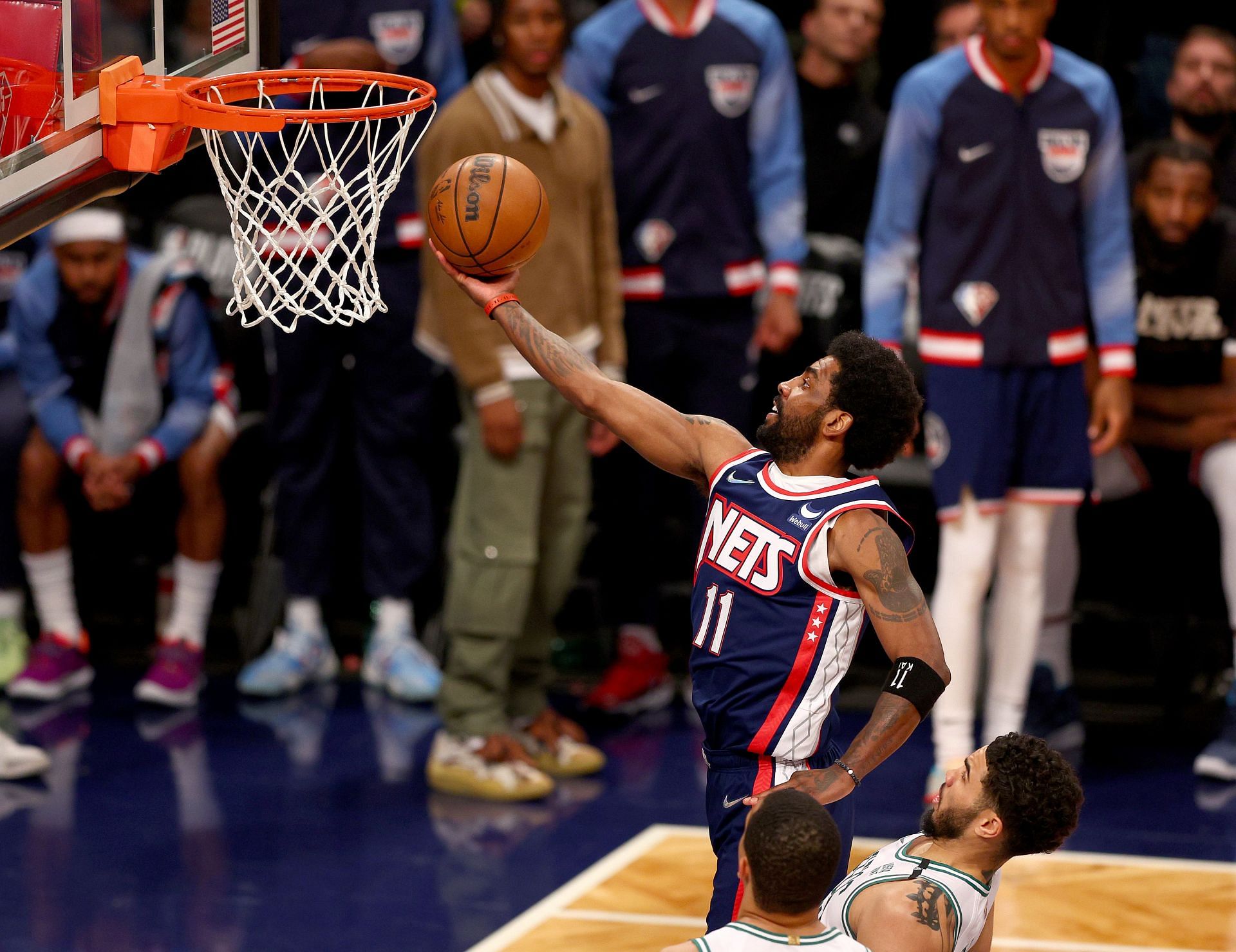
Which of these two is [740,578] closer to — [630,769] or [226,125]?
[226,125]

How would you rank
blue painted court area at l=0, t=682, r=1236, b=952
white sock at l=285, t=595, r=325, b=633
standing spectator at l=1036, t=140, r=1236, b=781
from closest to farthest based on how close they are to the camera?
blue painted court area at l=0, t=682, r=1236, b=952, standing spectator at l=1036, t=140, r=1236, b=781, white sock at l=285, t=595, r=325, b=633

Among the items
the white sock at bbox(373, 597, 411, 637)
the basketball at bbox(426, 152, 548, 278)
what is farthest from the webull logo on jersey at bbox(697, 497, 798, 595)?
the white sock at bbox(373, 597, 411, 637)

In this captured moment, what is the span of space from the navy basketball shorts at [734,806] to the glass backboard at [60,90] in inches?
68.1

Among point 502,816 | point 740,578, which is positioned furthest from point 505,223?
point 502,816

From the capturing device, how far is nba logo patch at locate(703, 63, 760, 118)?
6.39 meters

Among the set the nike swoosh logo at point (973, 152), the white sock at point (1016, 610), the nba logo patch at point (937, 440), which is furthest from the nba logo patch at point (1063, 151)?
the white sock at point (1016, 610)

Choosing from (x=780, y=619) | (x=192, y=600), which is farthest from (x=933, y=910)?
(x=192, y=600)

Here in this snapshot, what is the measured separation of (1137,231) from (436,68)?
8.61ft

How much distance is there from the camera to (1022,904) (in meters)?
4.81

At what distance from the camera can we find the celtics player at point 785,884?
2.80 meters

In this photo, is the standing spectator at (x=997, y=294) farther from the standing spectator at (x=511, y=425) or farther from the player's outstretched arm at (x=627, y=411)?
the player's outstretched arm at (x=627, y=411)

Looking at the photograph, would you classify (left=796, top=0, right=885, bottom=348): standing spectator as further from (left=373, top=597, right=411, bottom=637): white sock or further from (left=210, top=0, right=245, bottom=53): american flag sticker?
(left=210, top=0, right=245, bottom=53): american flag sticker

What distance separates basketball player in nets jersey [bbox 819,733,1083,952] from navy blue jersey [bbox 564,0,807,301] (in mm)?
3358

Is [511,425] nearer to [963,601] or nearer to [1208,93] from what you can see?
[963,601]
